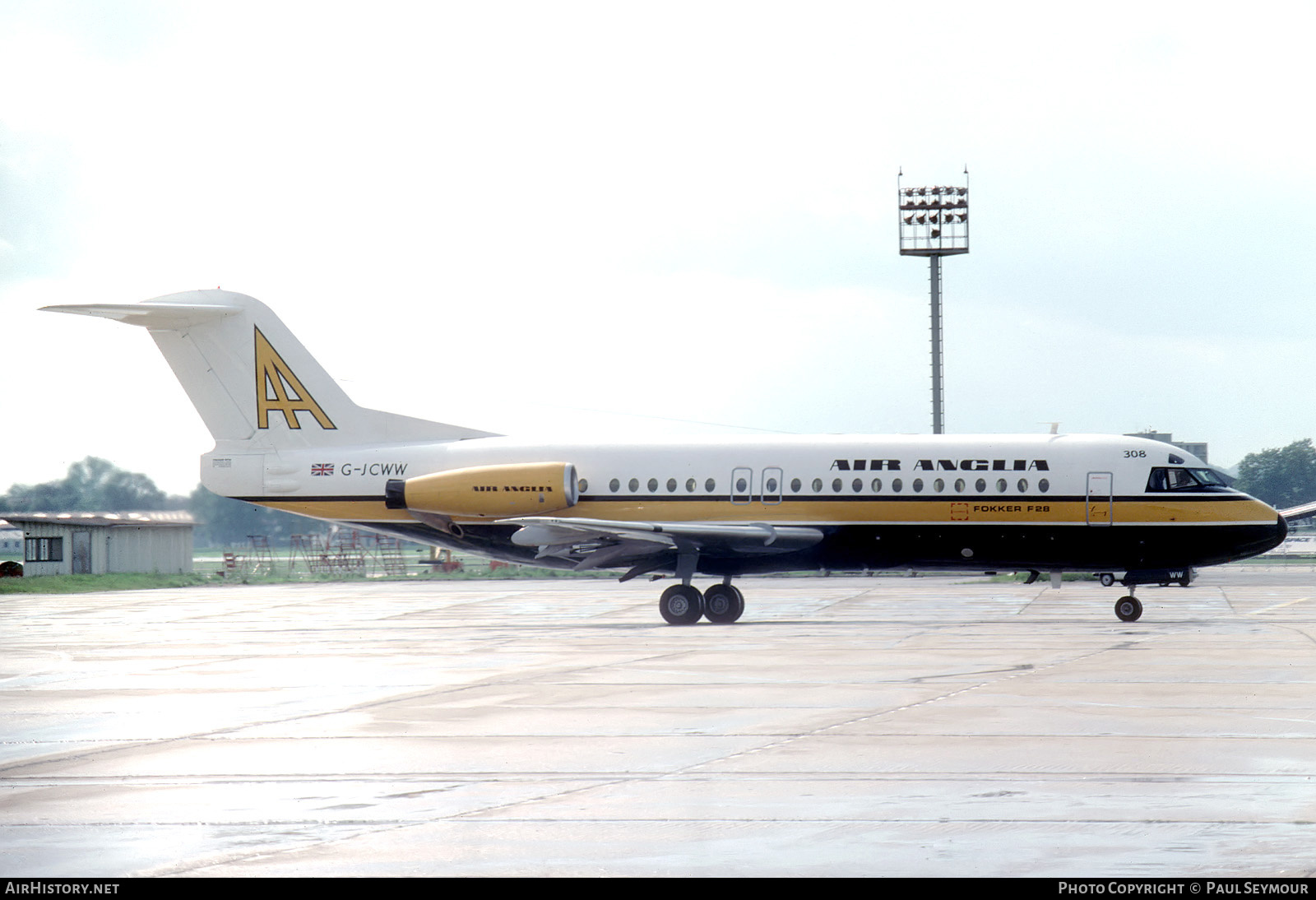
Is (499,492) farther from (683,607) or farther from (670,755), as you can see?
(670,755)

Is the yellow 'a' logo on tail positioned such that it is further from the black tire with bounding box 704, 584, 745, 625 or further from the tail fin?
the black tire with bounding box 704, 584, 745, 625

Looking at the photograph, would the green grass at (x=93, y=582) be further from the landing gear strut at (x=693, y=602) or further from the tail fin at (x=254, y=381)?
the landing gear strut at (x=693, y=602)

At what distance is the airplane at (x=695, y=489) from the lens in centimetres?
2795

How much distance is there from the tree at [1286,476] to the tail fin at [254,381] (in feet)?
504

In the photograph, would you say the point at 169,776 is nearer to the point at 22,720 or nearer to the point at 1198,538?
the point at 22,720

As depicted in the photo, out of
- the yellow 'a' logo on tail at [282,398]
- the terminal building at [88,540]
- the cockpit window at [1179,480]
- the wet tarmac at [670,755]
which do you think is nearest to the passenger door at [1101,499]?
the cockpit window at [1179,480]

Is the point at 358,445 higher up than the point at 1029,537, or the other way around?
the point at 358,445

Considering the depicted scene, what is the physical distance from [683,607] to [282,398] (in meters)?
10.6

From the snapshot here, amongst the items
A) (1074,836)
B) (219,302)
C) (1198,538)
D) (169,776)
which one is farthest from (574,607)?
(1074,836)

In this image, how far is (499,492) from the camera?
30.0 meters

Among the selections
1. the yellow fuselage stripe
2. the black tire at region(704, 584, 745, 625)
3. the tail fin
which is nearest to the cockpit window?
the yellow fuselage stripe
